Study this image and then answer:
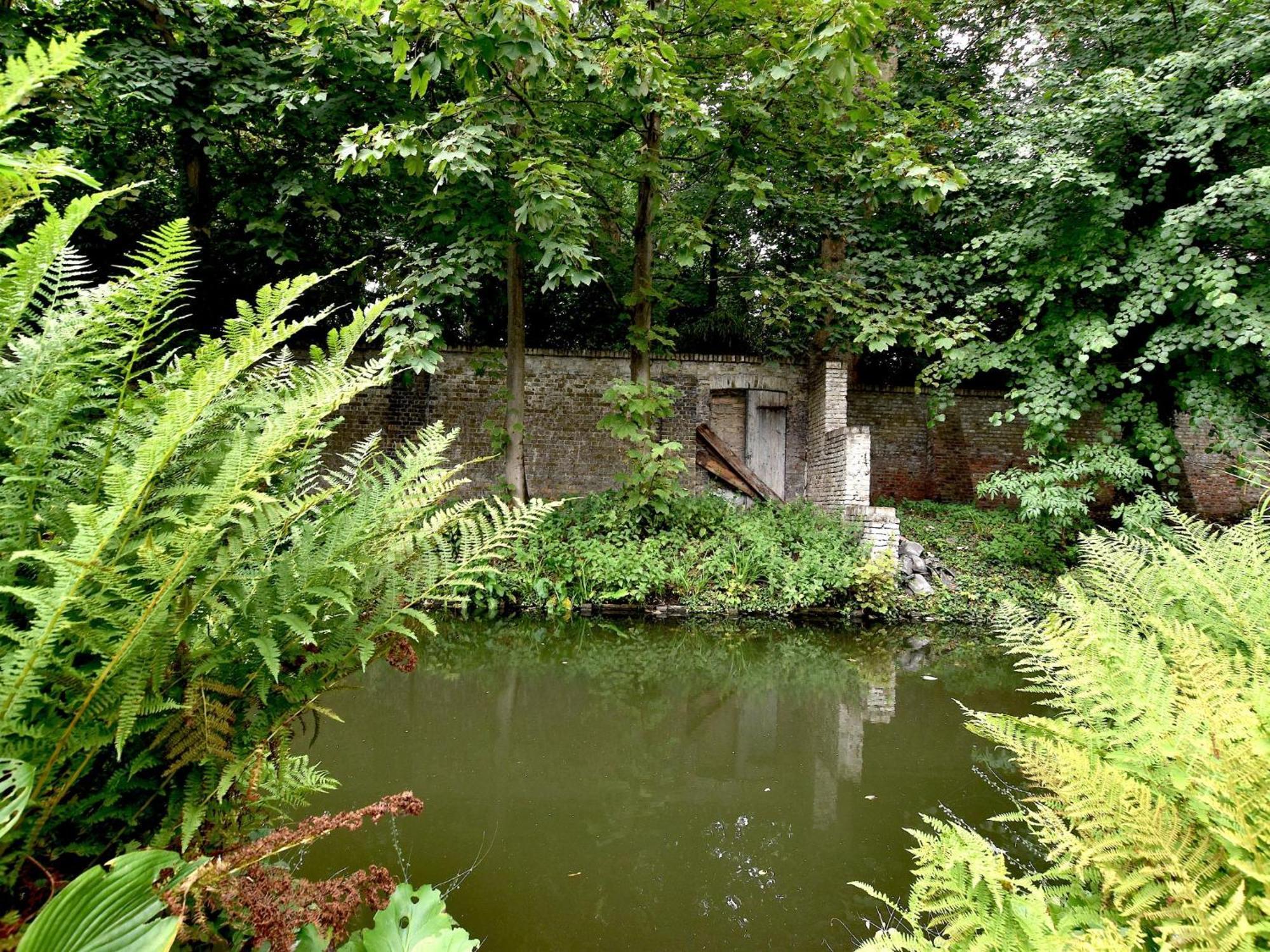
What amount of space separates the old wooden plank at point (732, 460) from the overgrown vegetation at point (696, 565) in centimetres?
235

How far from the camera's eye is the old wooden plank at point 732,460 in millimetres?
10398

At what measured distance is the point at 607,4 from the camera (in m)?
6.00

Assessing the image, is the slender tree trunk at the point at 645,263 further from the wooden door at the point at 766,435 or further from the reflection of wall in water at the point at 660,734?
the reflection of wall in water at the point at 660,734

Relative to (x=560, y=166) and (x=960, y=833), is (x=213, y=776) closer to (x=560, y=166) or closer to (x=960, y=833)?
(x=960, y=833)

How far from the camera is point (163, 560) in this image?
34.6 inches

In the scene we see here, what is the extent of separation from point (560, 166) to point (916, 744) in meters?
5.22

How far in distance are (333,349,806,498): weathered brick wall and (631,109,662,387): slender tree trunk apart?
7.80 ft

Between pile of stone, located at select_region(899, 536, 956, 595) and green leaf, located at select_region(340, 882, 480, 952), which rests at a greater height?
pile of stone, located at select_region(899, 536, 956, 595)

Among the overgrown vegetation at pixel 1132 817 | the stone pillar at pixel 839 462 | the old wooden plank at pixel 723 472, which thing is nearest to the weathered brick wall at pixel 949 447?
the stone pillar at pixel 839 462

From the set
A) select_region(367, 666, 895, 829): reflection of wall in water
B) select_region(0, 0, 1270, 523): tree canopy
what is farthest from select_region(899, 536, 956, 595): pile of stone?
select_region(367, 666, 895, 829): reflection of wall in water

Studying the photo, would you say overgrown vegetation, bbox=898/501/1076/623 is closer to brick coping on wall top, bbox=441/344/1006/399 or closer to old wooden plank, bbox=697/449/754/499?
old wooden plank, bbox=697/449/754/499

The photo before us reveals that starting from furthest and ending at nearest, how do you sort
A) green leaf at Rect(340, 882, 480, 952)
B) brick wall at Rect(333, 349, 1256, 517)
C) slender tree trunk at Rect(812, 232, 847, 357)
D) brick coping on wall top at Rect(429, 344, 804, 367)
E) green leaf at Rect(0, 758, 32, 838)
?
brick coping on wall top at Rect(429, 344, 804, 367)
brick wall at Rect(333, 349, 1256, 517)
slender tree trunk at Rect(812, 232, 847, 357)
green leaf at Rect(340, 882, 480, 952)
green leaf at Rect(0, 758, 32, 838)

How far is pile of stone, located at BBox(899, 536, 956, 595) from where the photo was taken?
7348 millimetres

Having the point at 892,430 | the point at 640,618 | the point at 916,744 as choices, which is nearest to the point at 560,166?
the point at 640,618
